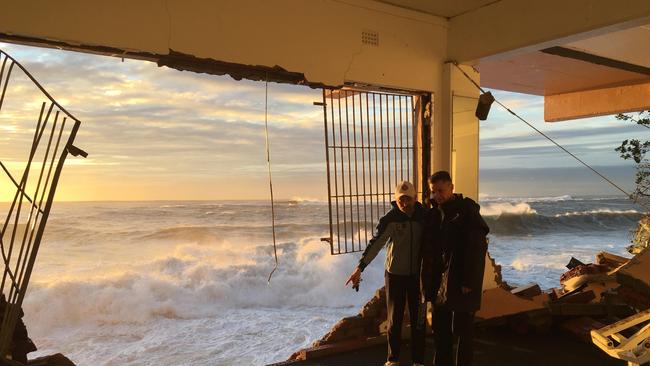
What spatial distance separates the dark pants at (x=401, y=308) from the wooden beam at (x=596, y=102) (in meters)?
5.62

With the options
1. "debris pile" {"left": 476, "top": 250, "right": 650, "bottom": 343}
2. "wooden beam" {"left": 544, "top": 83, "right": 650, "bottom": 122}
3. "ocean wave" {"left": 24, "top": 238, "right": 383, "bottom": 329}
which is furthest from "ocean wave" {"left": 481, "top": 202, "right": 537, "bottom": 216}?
"debris pile" {"left": 476, "top": 250, "right": 650, "bottom": 343}

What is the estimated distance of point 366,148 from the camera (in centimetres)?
409

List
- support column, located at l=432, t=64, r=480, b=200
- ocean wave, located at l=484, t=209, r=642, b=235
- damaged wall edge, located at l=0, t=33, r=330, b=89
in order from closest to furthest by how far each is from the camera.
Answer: damaged wall edge, located at l=0, t=33, r=330, b=89, support column, located at l=432, t=64, r=480, b=200, ocean wave, located at l=484, t=209, r=642, b=235

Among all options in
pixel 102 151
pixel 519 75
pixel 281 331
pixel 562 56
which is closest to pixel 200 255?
pixel 102 151

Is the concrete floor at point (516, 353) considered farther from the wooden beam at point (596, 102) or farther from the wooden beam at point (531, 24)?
the wooden beam at point (596, 102)

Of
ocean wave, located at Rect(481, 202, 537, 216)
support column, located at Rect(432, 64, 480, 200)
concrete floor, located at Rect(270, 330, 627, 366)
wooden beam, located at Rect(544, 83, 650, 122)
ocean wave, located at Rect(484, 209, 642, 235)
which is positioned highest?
wooden beam, located at Rect(544, 83, 650, 122)

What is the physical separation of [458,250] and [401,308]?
595mm

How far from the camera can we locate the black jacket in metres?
2.65

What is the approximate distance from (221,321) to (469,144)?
235 inches

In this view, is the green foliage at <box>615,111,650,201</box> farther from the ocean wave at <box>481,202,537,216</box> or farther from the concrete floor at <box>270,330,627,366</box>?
the ocean wave at <box>481,202,537,216</box>

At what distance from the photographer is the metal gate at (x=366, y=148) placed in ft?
12.8

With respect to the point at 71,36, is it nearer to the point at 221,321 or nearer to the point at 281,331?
the point at 281,331

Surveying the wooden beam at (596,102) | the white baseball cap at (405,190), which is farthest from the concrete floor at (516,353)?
the wooden beam at (596,102)

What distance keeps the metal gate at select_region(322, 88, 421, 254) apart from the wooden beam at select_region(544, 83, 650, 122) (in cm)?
427
